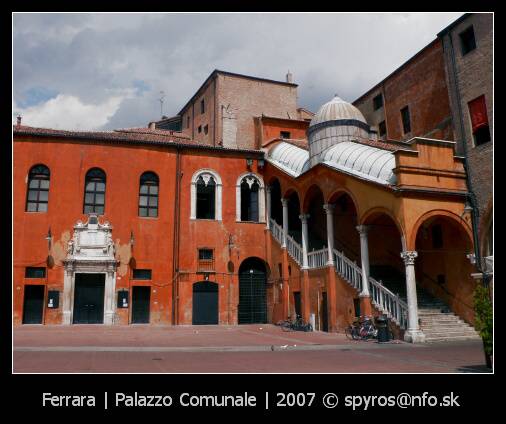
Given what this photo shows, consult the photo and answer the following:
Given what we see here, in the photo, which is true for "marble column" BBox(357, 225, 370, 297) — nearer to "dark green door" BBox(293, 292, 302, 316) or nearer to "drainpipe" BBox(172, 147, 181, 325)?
"dark green door" BBox(293, 292, 302, 316)

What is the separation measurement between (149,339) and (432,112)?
630 inches

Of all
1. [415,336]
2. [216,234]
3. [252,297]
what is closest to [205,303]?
[252,297]

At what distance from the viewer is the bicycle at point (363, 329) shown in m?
16.2

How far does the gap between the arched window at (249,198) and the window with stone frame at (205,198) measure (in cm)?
178

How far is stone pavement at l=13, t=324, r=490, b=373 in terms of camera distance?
32.4 ft

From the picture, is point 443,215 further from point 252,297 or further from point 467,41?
point 252,297

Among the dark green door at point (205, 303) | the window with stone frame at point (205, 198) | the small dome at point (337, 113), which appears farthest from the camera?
the window with stone frame at point (205, 198)

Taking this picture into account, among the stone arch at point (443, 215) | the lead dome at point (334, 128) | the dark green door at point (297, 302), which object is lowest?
the dark green door at point (297, 302)

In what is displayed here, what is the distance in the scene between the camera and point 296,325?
68.2 feet

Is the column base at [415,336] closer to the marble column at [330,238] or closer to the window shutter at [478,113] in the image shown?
the marble column at [330,238]

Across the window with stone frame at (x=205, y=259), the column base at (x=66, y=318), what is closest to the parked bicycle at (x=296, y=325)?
the window with stone frame at (x=205, y=259)

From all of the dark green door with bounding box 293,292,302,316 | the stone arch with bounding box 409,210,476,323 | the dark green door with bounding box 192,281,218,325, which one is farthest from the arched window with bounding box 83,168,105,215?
the stone arch with bounding box 409,210,476,323

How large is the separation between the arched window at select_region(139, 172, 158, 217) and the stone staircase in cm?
1174
